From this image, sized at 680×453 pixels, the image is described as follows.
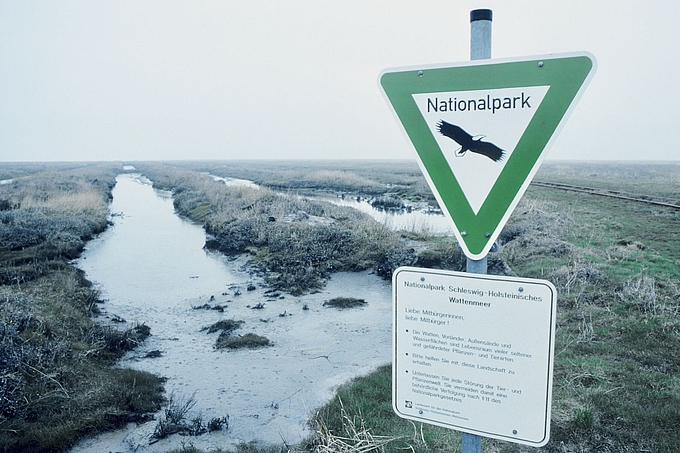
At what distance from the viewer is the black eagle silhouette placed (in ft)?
5.32

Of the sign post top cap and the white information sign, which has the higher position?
the sign post top cap

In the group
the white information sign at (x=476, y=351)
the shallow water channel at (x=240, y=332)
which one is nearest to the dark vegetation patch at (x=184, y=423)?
the shallow water channel at (x=240, y=332)

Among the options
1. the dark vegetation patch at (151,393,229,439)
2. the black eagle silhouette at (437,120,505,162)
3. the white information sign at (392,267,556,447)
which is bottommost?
the dark vegetation patch at (151,393,229,439)

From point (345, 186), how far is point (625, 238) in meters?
31.3

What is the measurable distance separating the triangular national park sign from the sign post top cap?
160mm

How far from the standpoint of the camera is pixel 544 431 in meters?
1.58

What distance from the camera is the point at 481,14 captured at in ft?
5.20

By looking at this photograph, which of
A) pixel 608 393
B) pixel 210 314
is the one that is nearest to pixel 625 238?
pixel 608 393

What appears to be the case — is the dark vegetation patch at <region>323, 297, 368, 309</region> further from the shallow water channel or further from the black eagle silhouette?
the black eagle silhouette

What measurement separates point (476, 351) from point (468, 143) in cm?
75

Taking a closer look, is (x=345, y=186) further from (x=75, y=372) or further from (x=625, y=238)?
(x=75, y=372)

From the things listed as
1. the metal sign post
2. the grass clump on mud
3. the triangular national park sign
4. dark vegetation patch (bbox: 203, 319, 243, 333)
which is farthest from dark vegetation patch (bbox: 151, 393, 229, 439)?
the metal sign post

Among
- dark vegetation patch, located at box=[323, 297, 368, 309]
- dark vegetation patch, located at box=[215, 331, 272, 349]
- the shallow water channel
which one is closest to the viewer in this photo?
the shallow water channel

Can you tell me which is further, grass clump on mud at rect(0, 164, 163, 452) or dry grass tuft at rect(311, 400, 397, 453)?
grass clump on mud at rect(0, 164, 163, 452)
